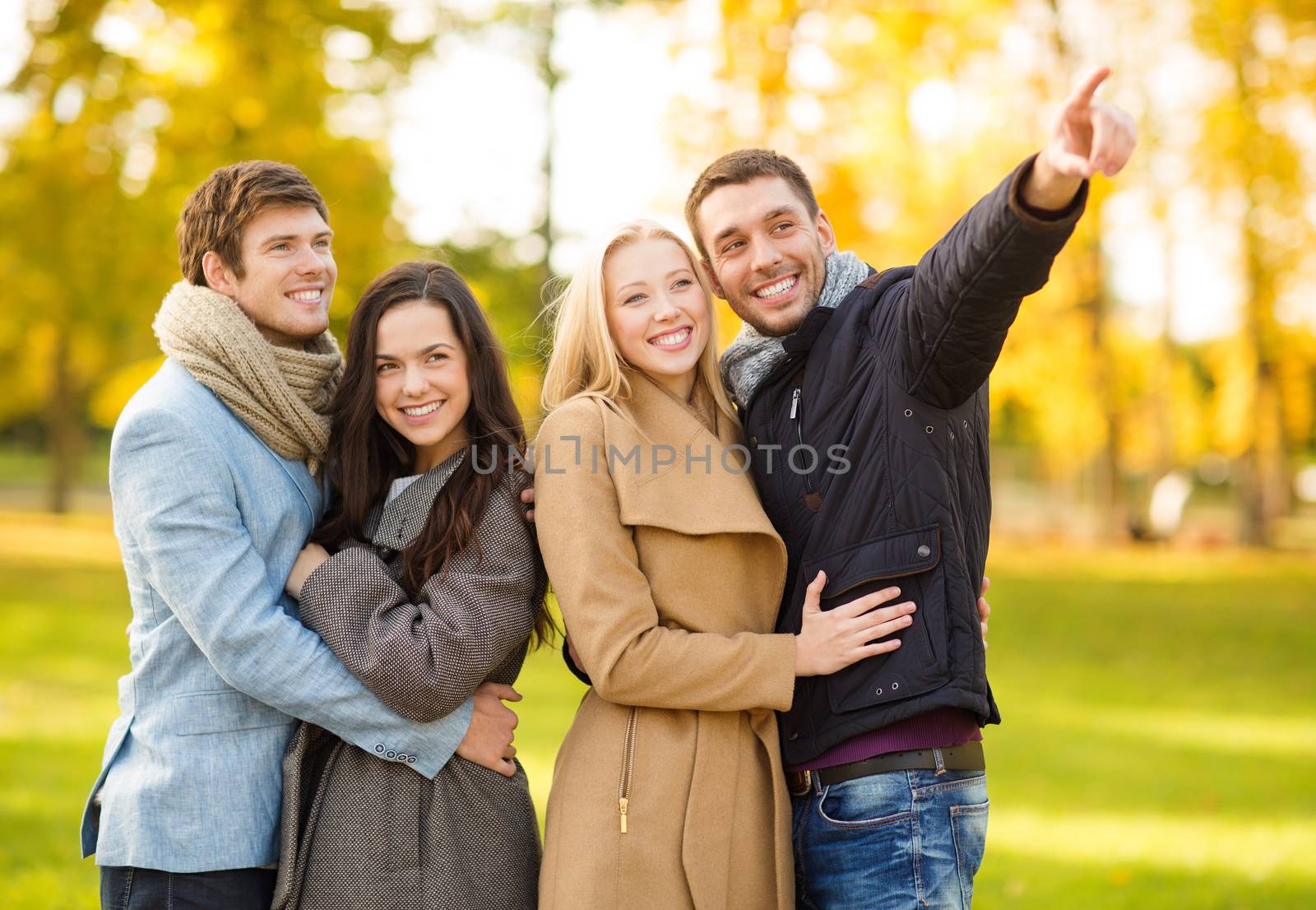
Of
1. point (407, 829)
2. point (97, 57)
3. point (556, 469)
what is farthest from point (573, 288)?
point (97, 57)

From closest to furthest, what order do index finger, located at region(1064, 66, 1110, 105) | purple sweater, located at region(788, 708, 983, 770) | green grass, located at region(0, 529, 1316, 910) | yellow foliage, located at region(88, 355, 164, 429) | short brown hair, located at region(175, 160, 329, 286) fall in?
index finger, located at region(1064, 66, 1110, 105), purple sweater, located at region(788, 708, 983, 770), short brown hair, located at region(175, 160, 329, 286), green grass, located at region(0, 529, 1316, 910), yellow foliage, located at region(88, 355, 164, 429)

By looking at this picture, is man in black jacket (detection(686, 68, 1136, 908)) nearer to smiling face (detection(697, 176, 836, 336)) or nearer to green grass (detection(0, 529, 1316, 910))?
smiling face (detection(697, 176, 836, 336))

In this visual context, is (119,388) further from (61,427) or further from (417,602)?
(417,602)

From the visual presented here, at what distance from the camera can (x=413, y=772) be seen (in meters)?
3.10

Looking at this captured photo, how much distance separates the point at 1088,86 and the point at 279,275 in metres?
2.09

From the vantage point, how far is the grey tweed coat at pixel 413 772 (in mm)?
3016

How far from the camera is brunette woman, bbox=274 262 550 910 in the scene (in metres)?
3.03

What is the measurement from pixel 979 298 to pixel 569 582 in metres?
1.15

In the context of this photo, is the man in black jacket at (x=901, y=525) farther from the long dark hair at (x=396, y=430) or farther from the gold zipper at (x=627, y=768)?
the long dark hair at (x=396, y=430)

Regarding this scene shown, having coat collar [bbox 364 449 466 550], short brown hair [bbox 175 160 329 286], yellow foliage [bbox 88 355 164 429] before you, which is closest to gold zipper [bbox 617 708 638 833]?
coat collar [bbox 364 449 466 550]

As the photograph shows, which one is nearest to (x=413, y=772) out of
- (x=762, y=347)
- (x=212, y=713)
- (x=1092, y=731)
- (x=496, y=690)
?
(x=496, y=690)

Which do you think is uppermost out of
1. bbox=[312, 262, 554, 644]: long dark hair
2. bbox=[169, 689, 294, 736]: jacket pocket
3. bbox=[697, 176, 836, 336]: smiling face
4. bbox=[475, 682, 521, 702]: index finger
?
A: bbox=[697, 176, 836, 336]: smiling face

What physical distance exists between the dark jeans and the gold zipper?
913 millimetres

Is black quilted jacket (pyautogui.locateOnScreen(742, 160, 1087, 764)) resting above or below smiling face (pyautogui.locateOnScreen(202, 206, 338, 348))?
below
